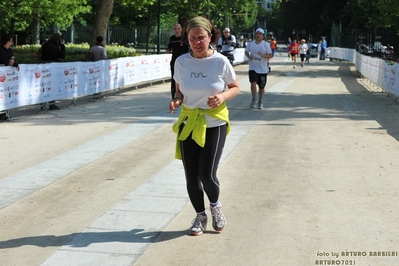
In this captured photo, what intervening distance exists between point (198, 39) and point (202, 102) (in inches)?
20.7

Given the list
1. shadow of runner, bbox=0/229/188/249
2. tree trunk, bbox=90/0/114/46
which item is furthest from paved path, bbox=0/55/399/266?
tree trunk, bbox=90/0/114/46

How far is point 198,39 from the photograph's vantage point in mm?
6020

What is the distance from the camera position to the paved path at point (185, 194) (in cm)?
586

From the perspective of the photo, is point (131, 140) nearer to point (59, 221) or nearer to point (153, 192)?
point (153, 192)

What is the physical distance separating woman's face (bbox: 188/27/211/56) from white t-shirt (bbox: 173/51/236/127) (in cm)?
11

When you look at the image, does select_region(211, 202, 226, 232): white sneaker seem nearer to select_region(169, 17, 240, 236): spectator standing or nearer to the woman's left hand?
select_region(169, 17, 240, 236): spectator standing

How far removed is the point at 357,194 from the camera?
8.02 m

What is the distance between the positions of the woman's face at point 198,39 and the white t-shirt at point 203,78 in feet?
0.37

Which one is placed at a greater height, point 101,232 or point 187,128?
point 187,128

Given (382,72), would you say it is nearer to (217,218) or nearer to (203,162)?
(217,218)

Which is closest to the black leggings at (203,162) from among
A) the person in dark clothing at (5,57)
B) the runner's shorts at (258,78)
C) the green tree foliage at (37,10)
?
the person in dark clothing at (5,57)

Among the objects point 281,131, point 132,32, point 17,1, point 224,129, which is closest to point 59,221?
point 224,129

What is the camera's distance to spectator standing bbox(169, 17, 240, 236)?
605cm

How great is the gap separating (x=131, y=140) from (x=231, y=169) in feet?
Result: 9.79
